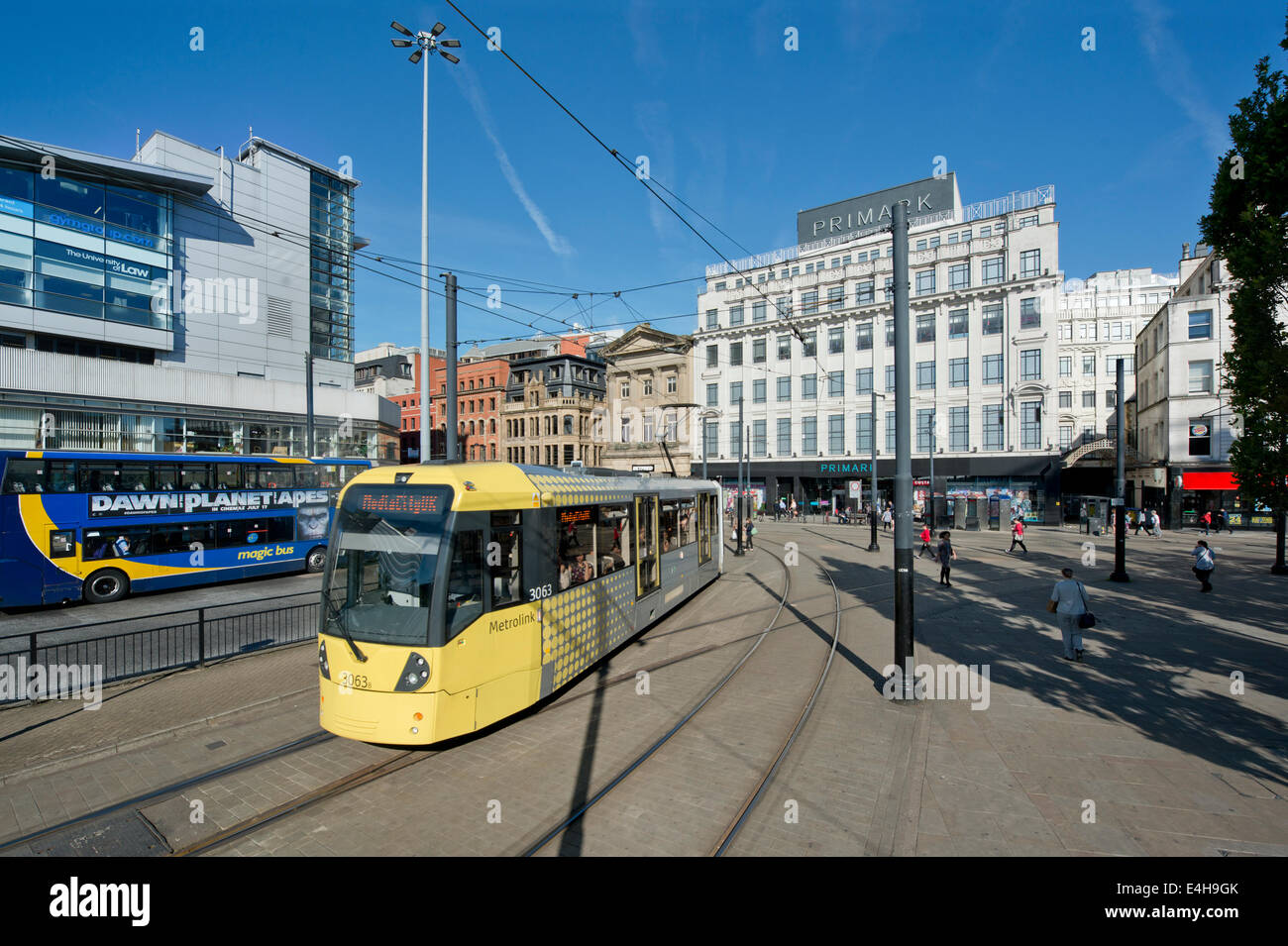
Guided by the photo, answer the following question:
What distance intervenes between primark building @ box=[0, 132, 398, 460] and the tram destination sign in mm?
4349

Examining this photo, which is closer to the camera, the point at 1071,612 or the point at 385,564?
the point at 385,564

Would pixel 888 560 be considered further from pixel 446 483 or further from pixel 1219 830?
pixel 446 483

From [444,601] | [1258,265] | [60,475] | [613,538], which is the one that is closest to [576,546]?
[613,538]

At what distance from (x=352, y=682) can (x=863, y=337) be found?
151 feet

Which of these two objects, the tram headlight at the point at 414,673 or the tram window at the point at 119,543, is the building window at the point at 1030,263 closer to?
the tram headlight at the point at 414,673

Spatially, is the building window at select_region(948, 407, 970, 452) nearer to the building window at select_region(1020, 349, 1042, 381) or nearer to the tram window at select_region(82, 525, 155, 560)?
the building window at select_region(1020, 349, 1042, 381)

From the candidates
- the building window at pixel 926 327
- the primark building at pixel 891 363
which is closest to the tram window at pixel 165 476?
the primark building at pixel 891 363

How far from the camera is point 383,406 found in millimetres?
41000

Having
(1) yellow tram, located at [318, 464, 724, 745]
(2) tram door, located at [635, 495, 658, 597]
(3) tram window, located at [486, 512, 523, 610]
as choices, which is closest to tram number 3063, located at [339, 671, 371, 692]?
(1) yellow tram, located at [318, 464, 724, 745]

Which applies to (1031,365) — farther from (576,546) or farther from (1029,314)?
(576,546)

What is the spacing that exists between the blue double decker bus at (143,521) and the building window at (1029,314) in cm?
4245

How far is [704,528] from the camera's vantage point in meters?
16.2

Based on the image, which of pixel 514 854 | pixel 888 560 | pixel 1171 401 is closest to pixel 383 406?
pixel 888 560

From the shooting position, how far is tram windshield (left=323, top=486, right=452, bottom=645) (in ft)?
20.5
